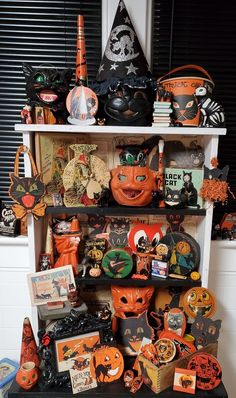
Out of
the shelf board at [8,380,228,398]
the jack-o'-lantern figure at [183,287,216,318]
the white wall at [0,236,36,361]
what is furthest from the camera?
the white wall at [0,236,36,361]

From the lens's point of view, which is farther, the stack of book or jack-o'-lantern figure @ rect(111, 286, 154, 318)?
jack-o'-lantern figure @ rect(111, 286, 154, 318)

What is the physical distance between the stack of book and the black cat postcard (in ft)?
0.74

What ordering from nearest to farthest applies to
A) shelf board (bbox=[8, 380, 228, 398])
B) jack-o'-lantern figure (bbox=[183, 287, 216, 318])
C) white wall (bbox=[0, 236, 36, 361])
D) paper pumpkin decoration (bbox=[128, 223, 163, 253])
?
shelf board (bbox=[8, 380, 228, 398])
jack-o'-lantern figure (bbox=[183, 287, 216, 318])
paper pumpkin decoration (bbox=[128, 223, 163, 253])
white wall (bbox=[0, 236, 36, 361])

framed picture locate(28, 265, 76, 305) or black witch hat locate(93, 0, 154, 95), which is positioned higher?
black witch hat locate(93, 0, 154, 95)

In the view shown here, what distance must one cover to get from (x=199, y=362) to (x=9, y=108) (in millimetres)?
1381

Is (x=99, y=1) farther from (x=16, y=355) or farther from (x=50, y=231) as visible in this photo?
(x=16, y=355)

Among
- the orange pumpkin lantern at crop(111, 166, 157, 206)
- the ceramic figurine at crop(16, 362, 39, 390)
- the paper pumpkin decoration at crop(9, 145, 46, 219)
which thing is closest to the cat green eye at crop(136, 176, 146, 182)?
the orange pumpkin lantern at crop(111, 166, 157, 206)

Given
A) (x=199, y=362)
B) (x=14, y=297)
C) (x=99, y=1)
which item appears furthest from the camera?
(x=14, y=297)

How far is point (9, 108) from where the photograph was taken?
5.17 ft

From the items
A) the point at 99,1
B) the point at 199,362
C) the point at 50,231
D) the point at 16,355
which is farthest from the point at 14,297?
the point at 99,1

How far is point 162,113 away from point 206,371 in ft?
3.22

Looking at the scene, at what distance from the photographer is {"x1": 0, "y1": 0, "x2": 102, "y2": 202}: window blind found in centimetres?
149

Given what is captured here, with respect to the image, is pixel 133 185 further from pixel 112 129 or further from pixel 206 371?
pixel 206 371

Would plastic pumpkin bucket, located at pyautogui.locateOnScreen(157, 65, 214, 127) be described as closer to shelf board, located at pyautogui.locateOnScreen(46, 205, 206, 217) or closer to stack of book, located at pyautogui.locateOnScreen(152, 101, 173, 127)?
stack of book, located at pyautogui.locateOnScreen(152, 101, 173, 127)
